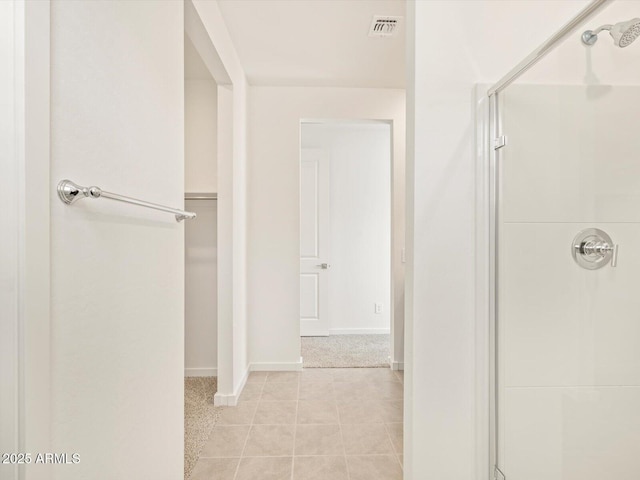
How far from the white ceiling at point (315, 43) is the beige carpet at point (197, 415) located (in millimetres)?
2585

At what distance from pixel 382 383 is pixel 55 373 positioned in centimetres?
256

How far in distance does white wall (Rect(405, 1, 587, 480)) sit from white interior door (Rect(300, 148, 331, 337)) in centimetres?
296

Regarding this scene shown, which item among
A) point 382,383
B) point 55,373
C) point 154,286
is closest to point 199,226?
point 154,286

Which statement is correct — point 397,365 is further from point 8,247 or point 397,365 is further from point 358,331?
point 8,247

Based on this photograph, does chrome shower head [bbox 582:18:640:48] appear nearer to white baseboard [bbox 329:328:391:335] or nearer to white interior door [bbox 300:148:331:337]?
white interior door [bbox 300:148:331:337]

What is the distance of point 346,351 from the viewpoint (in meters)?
3.78

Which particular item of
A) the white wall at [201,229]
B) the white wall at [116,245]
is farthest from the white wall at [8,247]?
the white wall at [201,229]

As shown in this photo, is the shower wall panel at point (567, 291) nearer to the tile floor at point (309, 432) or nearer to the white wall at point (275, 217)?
the tile floor at point (309, 432)

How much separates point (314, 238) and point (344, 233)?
43 centimetres

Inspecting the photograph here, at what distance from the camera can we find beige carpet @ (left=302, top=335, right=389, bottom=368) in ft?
11.1

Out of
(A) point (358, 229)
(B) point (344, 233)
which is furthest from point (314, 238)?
(A) point (358, 229)

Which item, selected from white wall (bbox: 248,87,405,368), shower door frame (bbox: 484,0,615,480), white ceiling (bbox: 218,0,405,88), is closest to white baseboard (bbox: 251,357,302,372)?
white wall (bbox: 248,87,405,368)

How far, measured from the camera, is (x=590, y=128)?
1.10m

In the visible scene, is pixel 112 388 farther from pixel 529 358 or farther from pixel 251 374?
pixel 251 374
